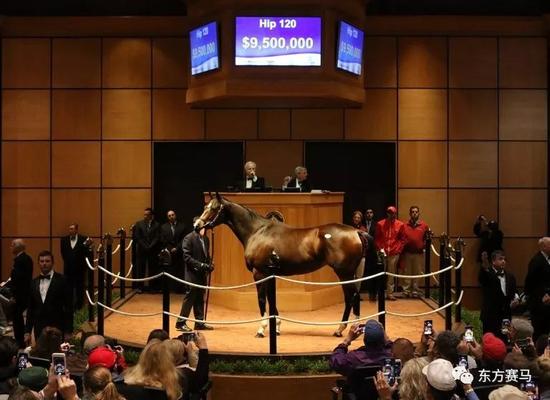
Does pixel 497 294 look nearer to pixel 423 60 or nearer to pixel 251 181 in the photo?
pixel 251 181

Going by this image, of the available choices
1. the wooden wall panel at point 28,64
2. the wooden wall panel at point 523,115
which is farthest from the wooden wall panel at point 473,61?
the wooden wall panel at point 28,64

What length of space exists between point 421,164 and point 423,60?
6.22 feet

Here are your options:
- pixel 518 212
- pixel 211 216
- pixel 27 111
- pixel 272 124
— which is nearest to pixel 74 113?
pixel 27 111

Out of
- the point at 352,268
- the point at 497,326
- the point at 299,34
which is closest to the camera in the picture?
the point at 497,326

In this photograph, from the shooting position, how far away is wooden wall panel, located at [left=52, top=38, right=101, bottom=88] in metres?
15.2

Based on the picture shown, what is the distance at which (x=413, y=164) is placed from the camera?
15.3 meters

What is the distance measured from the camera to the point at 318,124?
603 inches

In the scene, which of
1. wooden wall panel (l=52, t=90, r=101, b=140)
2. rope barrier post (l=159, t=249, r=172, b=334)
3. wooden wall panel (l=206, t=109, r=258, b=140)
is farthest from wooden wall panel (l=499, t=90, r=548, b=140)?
rope barrier post (l=159, t=249, r=172, b=334)

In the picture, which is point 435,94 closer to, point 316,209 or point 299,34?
point 299,34

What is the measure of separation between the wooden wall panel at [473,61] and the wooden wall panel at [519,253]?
9.51 ft

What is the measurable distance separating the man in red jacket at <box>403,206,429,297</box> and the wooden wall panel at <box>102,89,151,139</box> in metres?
5.06

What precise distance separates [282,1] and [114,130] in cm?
418

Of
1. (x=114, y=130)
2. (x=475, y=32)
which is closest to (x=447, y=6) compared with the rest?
(x=475, y=32)

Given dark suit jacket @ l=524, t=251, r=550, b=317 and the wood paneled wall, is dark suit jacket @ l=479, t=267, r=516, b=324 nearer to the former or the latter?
dark suit jacket @ l=524, t=251, r=550, b=317
